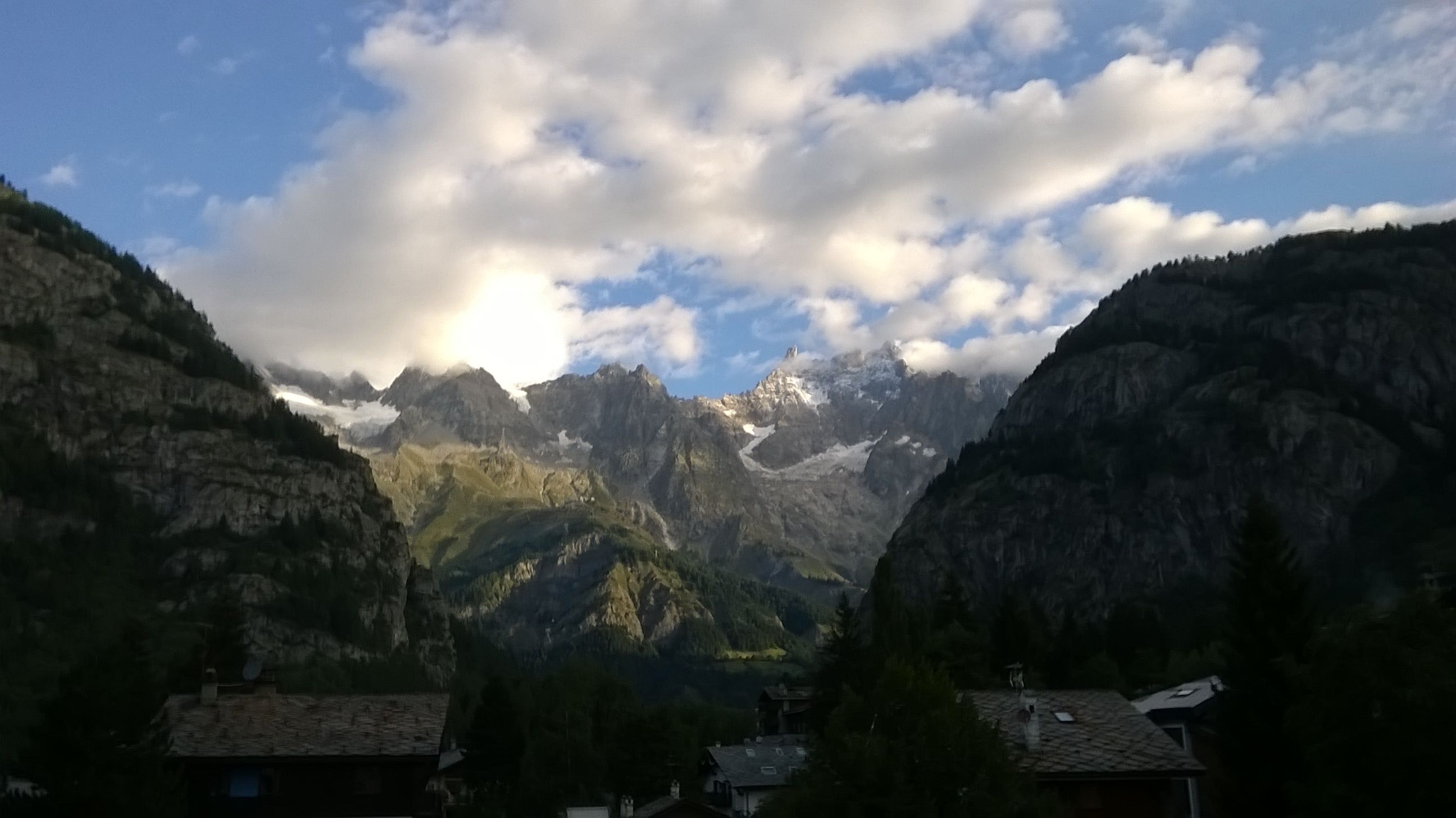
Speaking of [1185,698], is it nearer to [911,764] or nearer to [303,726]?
[911,764]

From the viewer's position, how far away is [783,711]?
153000 millimetres

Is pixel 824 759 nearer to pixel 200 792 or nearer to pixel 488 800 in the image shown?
pixel 200 792

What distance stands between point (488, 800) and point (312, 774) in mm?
50620

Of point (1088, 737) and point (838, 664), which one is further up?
point (838, 664)

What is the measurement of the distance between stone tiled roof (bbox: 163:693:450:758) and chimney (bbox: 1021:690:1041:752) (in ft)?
85.2

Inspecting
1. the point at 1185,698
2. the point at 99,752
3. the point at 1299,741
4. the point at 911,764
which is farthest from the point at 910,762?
the point at 1185,698

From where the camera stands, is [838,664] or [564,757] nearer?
[564,757]

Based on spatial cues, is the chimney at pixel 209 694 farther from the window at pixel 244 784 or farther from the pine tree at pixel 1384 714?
the pine tree at pixel 1384 714

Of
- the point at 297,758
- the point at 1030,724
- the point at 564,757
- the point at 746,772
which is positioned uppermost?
the point at 297,758

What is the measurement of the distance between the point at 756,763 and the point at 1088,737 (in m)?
46.9

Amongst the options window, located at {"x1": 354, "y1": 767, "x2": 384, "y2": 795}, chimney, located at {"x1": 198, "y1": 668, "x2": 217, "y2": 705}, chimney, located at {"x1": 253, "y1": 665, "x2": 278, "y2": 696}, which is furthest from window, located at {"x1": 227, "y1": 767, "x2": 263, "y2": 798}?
chimney, located at {"x1": 253, "y1": 665, "x2": 278, "y2": 696}

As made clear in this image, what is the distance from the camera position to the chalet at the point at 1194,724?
2259 inches

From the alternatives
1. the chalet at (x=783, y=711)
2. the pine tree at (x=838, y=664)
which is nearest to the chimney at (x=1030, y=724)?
the pine tree at (x=838, y=664)

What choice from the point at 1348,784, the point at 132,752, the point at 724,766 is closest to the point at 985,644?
the point at 724,766
